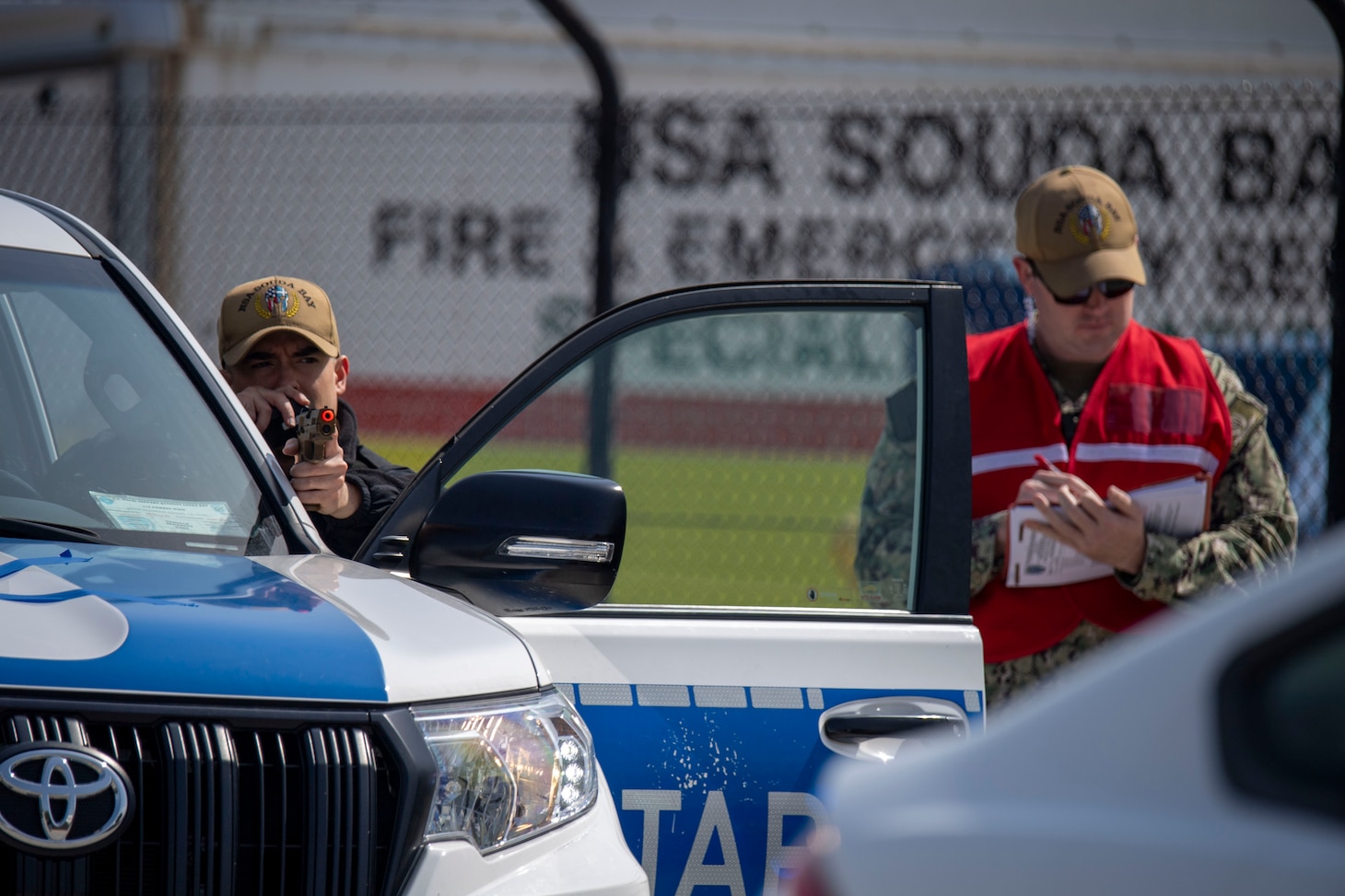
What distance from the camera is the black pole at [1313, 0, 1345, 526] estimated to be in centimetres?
402

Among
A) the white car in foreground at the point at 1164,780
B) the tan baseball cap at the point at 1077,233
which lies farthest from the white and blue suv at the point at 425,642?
the white car in foreground at the point at 1164,780

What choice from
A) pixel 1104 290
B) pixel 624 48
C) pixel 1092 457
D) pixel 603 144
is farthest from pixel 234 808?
pixel 624 48

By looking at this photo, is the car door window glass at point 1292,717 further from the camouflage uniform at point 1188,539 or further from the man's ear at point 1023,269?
the man's ear at point 1023,269

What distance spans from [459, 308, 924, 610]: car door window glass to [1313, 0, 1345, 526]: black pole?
145cm

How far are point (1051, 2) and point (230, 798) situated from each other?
26.6 feet

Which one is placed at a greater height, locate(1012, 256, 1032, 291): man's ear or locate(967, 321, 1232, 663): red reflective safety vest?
locate(1012, 256, 1032, 291): man's ear

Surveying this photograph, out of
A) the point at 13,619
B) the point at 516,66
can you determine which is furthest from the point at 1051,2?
the point at 13,619

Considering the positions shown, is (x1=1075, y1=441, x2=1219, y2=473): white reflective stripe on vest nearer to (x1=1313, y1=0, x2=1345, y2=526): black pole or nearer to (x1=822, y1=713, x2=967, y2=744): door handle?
(x1=822, y1=713, x2=967, y2=744): door handle

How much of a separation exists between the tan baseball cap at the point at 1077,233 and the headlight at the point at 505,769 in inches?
64.1

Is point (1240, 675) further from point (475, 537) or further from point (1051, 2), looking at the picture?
point (1051, 2)

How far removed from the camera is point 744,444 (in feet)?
18.6

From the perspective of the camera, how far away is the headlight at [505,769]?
5.28 feet

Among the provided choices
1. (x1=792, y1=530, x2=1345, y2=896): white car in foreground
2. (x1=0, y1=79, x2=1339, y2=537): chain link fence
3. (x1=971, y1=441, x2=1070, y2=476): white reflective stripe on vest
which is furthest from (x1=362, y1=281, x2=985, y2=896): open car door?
(x1=0, y1=79, x2=1339, y2=537): chain link fence

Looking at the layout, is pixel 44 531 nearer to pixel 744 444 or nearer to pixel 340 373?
pixel 340 373
